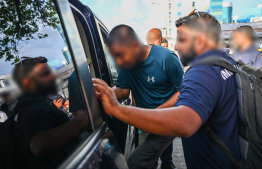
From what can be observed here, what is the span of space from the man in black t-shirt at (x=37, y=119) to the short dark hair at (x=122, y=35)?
103 centimetres

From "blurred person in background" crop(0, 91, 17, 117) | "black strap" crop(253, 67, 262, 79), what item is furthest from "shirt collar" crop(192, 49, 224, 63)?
"blurred person in background" crop(0, 91, 17, 117)

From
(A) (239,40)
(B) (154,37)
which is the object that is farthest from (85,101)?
(B) (154,37)

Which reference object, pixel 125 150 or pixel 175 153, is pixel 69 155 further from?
pixel 175 153

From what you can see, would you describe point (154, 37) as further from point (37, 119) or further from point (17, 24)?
point (37, 119)

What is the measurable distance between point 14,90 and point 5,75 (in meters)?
0.12

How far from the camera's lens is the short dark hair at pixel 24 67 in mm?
680

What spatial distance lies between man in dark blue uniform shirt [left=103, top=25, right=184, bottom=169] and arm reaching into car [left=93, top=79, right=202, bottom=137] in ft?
2.86

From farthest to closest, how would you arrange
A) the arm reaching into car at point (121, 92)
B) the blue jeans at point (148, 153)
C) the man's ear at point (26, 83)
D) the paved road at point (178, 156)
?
1. the paved road at point (178, 156)
2. the arm reaching into car at point (121, 92)
3. the blue jeans at point (148, 153)
4. the man's ear at point (26, 83)

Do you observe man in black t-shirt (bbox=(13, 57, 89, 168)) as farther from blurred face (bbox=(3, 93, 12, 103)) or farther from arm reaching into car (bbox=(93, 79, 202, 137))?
arm reaching into car (bbox=(93, 79, 202, 137))

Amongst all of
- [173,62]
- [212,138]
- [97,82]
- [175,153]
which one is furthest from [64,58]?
[175,153]

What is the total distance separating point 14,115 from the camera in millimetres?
734

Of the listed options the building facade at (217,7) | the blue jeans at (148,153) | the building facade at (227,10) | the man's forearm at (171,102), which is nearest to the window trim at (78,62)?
the blue jeans at (148,153)

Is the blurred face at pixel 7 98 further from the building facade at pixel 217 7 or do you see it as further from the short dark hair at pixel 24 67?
the building facade at pixel 217 7

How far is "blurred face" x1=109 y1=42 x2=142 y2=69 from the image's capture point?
1.73 meters
